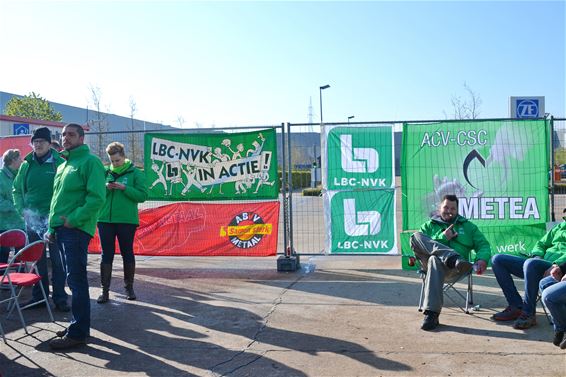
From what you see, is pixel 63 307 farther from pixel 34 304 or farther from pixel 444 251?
pixel 444 251

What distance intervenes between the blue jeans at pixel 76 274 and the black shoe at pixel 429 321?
3.30m

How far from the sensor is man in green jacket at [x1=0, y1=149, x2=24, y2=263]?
7117mm

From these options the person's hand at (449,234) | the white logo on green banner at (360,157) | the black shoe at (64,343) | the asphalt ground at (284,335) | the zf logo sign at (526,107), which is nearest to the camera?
the asphalt ground at (284,335)

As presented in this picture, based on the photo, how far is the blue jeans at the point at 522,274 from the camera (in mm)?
5277

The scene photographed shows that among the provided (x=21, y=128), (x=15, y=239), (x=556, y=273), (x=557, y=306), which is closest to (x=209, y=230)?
(x=15, y=239)

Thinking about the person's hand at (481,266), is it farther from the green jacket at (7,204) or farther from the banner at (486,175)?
the green jacket at (7,204)

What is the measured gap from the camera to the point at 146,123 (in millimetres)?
39938

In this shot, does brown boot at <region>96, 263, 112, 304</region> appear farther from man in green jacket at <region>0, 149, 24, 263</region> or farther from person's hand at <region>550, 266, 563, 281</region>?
person's hand at <region>550, 266, 563, 281</region>

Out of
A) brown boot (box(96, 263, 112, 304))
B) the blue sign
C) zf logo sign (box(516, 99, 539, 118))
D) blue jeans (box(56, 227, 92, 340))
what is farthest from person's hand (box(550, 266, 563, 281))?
the blue sign

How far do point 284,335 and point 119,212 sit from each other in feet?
8.76

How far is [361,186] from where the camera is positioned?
7.97m

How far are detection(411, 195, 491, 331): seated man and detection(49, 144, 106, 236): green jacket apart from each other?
3296mm

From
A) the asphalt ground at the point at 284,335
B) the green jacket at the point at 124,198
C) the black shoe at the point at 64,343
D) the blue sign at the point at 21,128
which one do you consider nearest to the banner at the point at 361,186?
the asphalt ground at the point at 284,335

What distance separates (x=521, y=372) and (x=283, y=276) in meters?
4.21
